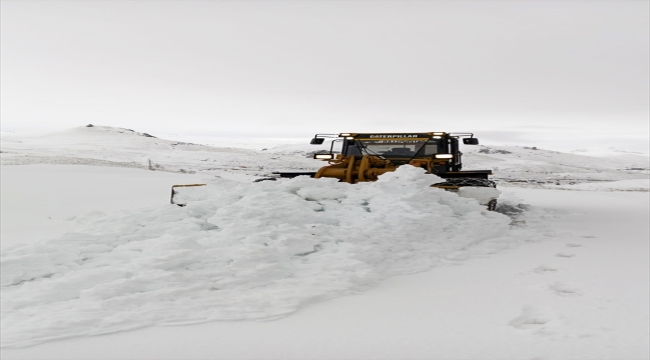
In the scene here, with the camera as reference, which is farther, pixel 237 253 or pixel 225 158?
pixel 225 158

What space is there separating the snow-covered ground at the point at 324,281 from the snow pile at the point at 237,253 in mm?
16

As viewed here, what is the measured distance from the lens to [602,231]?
6836 mm

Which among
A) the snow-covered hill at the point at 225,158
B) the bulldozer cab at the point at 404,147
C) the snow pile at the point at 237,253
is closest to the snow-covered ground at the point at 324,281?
the snow pile at the point at 237,253

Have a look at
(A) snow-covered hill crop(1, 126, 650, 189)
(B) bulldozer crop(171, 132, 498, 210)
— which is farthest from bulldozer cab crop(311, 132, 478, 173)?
(A) snow-covered hill crop(1, 126, 650, 189)

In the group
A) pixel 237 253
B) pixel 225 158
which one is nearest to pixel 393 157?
pixel 237 253

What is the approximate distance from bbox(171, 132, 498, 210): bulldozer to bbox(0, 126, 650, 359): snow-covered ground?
1.42m

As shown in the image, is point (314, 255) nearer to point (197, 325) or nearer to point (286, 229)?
point (286, 229)

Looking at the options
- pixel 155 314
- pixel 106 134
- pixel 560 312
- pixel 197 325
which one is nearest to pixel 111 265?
pixel 155 314

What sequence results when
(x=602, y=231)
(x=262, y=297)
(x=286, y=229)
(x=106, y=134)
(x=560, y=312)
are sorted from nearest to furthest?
(x=560, y=312) < (x=262, y=297) < (x=286, y=229) < (x=602, y=231) < (x=106, y=134)

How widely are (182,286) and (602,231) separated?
20.4 ft

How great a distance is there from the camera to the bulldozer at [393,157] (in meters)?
7.89

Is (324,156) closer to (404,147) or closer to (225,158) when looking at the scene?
(404,147)

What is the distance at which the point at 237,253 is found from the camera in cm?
400

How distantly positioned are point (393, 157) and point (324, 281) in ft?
19.8
